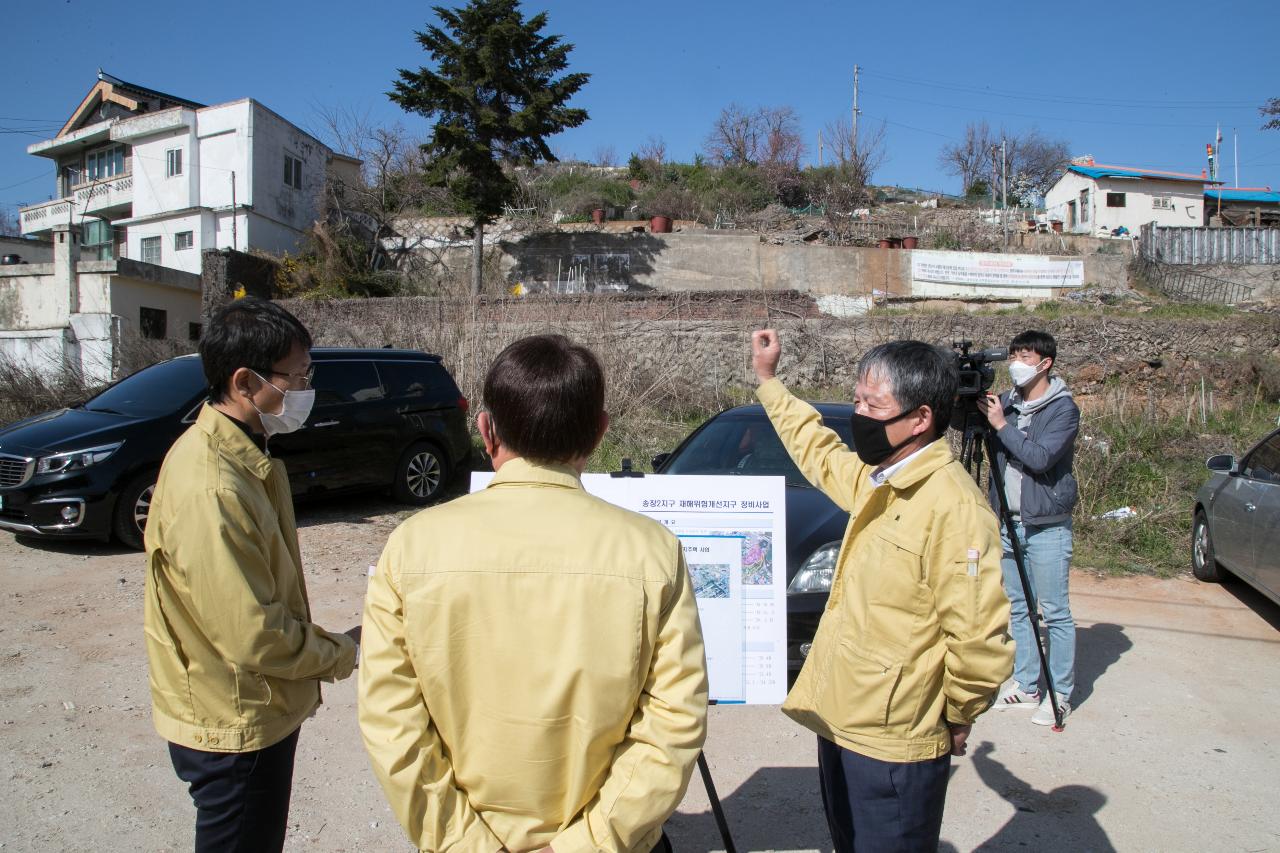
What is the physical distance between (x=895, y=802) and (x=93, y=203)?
40.0m

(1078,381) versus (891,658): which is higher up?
(1078,381)

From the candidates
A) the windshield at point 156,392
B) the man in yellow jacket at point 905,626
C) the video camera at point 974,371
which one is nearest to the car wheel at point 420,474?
the windshield at point 156,392

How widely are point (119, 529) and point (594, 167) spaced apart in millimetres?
39561

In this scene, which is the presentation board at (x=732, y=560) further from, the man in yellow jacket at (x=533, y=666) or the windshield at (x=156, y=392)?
the windshield at (x=156, y=392)

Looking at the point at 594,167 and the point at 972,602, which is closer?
the point at 972,602

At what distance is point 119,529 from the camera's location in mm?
6855

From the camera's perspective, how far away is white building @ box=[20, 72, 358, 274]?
26.4 meters

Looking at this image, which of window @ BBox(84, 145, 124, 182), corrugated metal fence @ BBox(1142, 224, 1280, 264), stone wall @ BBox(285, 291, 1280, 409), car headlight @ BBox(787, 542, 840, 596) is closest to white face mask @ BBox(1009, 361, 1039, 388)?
car headlight @ BBox(787, 542, 840, 596)

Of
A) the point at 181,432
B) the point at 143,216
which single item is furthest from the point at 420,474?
the point at 143,216

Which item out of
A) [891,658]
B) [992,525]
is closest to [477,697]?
[891,658]

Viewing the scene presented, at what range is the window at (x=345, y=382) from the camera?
8227 millimetres

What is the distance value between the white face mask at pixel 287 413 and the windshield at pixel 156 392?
570 centimetres

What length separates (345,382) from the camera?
8.47 metres

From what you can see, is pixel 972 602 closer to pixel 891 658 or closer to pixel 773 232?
pixel 891 658
